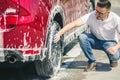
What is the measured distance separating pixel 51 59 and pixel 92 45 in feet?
3.83

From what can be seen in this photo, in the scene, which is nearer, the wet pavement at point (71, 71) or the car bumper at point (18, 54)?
the car bumper at point (18, 54)

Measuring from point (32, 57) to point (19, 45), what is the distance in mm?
226

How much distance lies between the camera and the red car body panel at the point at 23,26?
4.89 m

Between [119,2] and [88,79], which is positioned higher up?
[119,2]

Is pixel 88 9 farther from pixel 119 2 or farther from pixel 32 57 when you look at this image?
pixel 119 2

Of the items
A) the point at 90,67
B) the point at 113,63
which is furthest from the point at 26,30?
the point at 113,63

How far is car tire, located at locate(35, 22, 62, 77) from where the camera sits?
17.6 feet

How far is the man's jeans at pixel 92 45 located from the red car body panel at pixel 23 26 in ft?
4.77

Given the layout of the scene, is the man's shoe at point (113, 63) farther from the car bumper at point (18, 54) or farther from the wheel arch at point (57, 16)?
the car bumper at point (18, 54)

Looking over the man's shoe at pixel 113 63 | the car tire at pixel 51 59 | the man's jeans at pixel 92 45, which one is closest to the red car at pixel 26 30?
the car tire at pixel 51 59

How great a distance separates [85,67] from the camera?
6715 millimetres

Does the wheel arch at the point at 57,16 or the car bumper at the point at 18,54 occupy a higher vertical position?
the wheel arch at the point at 57,16

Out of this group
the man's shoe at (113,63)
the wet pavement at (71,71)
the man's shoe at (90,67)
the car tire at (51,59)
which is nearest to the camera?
the car tire at (51,59)

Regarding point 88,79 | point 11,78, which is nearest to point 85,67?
point 88,79
